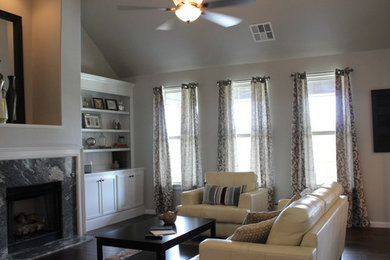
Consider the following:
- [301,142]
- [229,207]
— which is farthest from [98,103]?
[301,142]

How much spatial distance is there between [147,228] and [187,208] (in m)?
1.27

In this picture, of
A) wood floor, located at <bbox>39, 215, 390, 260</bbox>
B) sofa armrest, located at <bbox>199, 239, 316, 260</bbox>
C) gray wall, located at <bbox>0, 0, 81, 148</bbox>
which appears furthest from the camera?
gray wall, located at <bbox>0, 0, 81, 148</bbox>

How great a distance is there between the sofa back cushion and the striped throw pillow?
177 millimetres

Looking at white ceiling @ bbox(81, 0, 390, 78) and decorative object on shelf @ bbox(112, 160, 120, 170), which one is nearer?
white ceiling @ bbox(81, 0, 390, 78)

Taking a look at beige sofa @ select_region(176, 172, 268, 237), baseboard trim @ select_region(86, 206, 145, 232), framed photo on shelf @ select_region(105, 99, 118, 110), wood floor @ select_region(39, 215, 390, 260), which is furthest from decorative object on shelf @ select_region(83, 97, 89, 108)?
beige sofa @ select_region(176, 172, 268, 237)

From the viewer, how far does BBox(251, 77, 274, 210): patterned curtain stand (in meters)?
6.91

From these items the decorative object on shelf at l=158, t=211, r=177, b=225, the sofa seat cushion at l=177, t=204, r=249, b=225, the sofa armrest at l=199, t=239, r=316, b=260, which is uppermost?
the sofa armrest at l=199, t=239, r=316, b=260

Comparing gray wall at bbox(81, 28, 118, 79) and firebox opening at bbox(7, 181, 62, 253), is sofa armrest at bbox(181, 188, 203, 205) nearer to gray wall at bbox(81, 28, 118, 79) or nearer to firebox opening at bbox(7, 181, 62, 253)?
firebox opening at bbox(7, 181, 62, 253)

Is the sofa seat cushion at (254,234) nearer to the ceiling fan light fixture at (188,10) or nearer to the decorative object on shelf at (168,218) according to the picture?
the decorative object on shelf at (168,218)

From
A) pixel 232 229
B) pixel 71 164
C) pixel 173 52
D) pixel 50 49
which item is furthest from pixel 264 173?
pixel 50 49

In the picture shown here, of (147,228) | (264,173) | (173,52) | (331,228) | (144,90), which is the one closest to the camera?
(331,228)

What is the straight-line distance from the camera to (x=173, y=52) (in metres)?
7.39

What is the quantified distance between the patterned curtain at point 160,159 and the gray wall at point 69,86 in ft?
6.51

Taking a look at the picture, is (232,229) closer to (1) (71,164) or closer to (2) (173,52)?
(1) (71,164)
